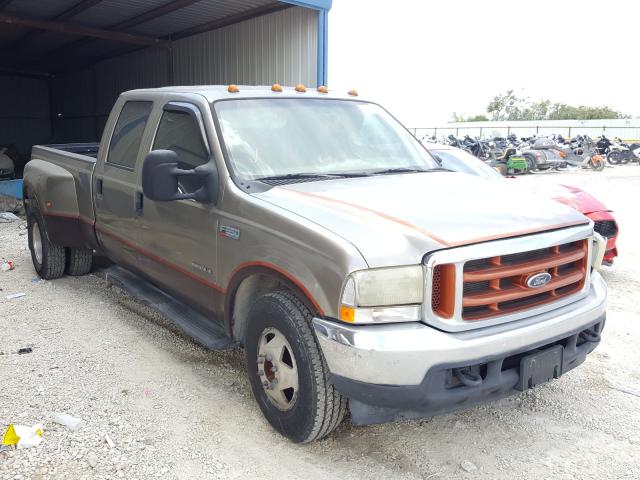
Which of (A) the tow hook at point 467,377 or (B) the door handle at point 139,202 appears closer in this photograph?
(A) the tow hook at point 467,377

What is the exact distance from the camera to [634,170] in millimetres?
23734

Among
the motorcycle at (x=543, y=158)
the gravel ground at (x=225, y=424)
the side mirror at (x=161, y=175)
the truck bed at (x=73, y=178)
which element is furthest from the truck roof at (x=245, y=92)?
the motorcycle at (x=543, y=158)

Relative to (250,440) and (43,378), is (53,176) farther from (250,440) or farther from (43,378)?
(250,440)

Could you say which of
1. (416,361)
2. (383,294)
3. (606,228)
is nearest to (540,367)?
(416,361)

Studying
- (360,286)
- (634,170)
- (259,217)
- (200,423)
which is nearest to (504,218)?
(360,286)

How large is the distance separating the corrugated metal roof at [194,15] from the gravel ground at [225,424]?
375 inches

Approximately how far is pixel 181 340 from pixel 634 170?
924 inches

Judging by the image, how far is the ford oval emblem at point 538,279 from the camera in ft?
9.62

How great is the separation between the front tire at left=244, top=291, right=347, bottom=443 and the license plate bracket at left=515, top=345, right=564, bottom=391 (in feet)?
2.92

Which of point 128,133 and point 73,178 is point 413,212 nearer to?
point 128,133

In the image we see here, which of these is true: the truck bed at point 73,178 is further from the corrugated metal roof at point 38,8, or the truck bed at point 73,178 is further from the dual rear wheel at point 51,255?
the corrugated metal roof at point 38,8

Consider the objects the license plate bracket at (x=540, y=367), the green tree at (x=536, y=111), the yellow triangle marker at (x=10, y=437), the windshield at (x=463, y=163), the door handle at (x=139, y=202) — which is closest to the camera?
the license plate bracket at (x=540, y=367)

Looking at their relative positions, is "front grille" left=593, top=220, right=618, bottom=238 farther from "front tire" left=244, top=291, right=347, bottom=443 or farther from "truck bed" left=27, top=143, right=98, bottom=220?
"truck bed" left=27, top=143, right=98, bottom=220

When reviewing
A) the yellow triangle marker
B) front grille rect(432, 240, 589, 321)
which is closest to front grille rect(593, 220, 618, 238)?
front grille rect(432, 240, 589, 321)
